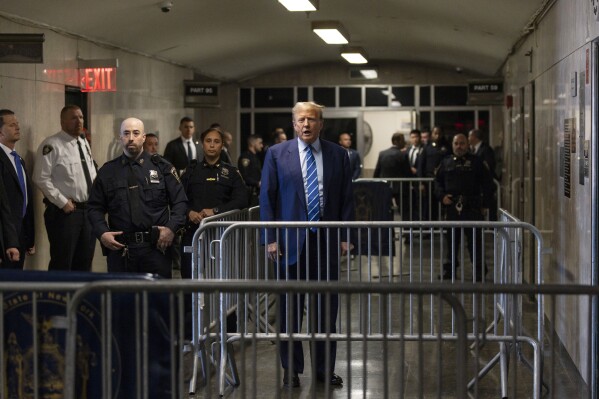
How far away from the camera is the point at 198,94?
763 inches

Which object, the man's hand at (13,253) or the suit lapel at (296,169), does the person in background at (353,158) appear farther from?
the suit lapel at (296,169)

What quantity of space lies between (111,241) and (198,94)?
12.0 m

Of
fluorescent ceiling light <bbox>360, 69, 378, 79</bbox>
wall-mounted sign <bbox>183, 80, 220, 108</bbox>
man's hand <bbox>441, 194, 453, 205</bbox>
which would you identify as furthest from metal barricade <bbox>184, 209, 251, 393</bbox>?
fluorescent ceiling light <bbox>360, 69, 378, 79</bbox>

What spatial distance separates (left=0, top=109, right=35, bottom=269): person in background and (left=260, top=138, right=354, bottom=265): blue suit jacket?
2.80 metres

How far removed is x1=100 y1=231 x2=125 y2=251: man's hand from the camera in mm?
7543

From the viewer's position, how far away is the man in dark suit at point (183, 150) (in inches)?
607

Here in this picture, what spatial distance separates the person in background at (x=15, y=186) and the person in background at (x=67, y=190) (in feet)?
1.42

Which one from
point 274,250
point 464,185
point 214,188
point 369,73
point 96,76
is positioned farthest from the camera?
point 369,73

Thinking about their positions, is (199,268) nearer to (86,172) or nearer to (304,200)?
(304,200)

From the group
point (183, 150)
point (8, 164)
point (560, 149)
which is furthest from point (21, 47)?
point (183, 150)

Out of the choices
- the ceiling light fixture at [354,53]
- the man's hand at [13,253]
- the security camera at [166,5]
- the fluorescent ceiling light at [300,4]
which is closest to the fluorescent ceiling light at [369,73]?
the ceiling light fixture at [354,53]

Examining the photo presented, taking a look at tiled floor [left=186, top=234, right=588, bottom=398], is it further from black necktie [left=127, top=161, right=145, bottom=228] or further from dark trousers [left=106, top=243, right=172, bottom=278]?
black necktie [left=127, top=161, right=145, bottom=228]

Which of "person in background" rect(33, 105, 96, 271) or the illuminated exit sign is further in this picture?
the illuminated exit sign

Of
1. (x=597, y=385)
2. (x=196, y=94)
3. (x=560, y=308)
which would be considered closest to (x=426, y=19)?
(x=196, y=94)
